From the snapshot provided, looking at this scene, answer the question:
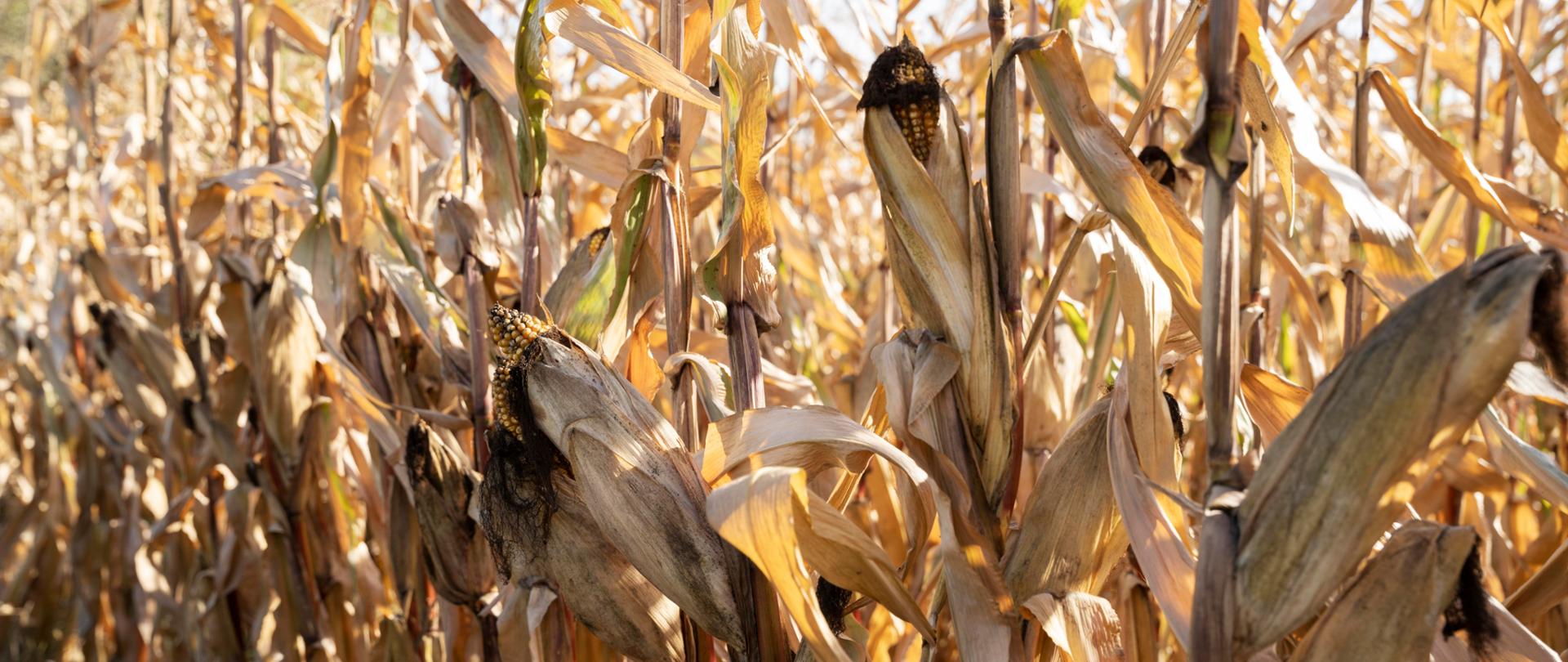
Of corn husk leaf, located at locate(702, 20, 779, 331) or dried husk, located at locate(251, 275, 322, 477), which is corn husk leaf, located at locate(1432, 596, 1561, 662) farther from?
dried husk, located at locate(251, 275, 322, 477)

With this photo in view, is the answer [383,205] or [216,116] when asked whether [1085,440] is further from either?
[216,116]

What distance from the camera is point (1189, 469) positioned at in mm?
1970

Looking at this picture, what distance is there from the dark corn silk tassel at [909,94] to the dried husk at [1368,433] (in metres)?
0.34

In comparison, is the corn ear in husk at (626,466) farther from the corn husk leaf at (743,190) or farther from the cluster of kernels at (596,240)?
the cluster of kernels at (596,240)

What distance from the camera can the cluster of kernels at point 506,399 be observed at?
84 cm

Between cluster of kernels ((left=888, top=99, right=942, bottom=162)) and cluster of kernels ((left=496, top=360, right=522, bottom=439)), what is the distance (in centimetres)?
35

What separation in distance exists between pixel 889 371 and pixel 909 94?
0.69 feet

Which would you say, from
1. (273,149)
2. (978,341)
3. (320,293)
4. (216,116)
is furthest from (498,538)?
(216,116)

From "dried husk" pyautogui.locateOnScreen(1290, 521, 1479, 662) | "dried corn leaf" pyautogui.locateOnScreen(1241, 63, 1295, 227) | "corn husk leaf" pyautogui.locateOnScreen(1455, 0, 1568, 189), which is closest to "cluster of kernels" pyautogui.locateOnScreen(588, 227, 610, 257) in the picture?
"dried corn leaf" pyautogui.locateOnScreen(1241, 63, 1295, 227)

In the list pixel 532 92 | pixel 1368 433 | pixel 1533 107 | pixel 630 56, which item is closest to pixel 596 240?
pixel 532 92

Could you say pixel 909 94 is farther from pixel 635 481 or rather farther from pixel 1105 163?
pixel 635 481

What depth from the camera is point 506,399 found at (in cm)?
85

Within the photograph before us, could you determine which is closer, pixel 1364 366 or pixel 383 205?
pixel 1364 366

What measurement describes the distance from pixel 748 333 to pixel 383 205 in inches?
26.2
